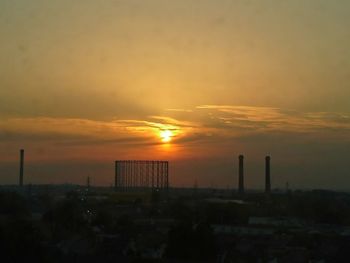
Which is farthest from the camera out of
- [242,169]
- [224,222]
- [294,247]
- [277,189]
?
[277,189]

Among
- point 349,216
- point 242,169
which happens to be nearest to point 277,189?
point 242,169

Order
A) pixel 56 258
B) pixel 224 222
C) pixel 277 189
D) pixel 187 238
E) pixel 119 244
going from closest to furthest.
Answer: pixel 56 258, pixel 187 238, pixel 119 244, pixel 224 222, pixel 277 189

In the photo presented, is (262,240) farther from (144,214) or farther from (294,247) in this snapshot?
(144,214)

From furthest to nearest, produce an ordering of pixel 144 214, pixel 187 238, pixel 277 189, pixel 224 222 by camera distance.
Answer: pixel 277 189
pixel 144 214
pixel 224 222
pixel 187 238

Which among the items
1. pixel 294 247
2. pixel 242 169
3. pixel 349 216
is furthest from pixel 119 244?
pixel 242 169

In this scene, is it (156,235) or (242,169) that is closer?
(156,235)

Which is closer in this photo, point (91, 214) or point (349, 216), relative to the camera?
point (91, 214)

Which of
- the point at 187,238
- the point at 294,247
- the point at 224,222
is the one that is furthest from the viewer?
the point at 224,222

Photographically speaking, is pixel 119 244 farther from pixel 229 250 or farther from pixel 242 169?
pixel 242 169
